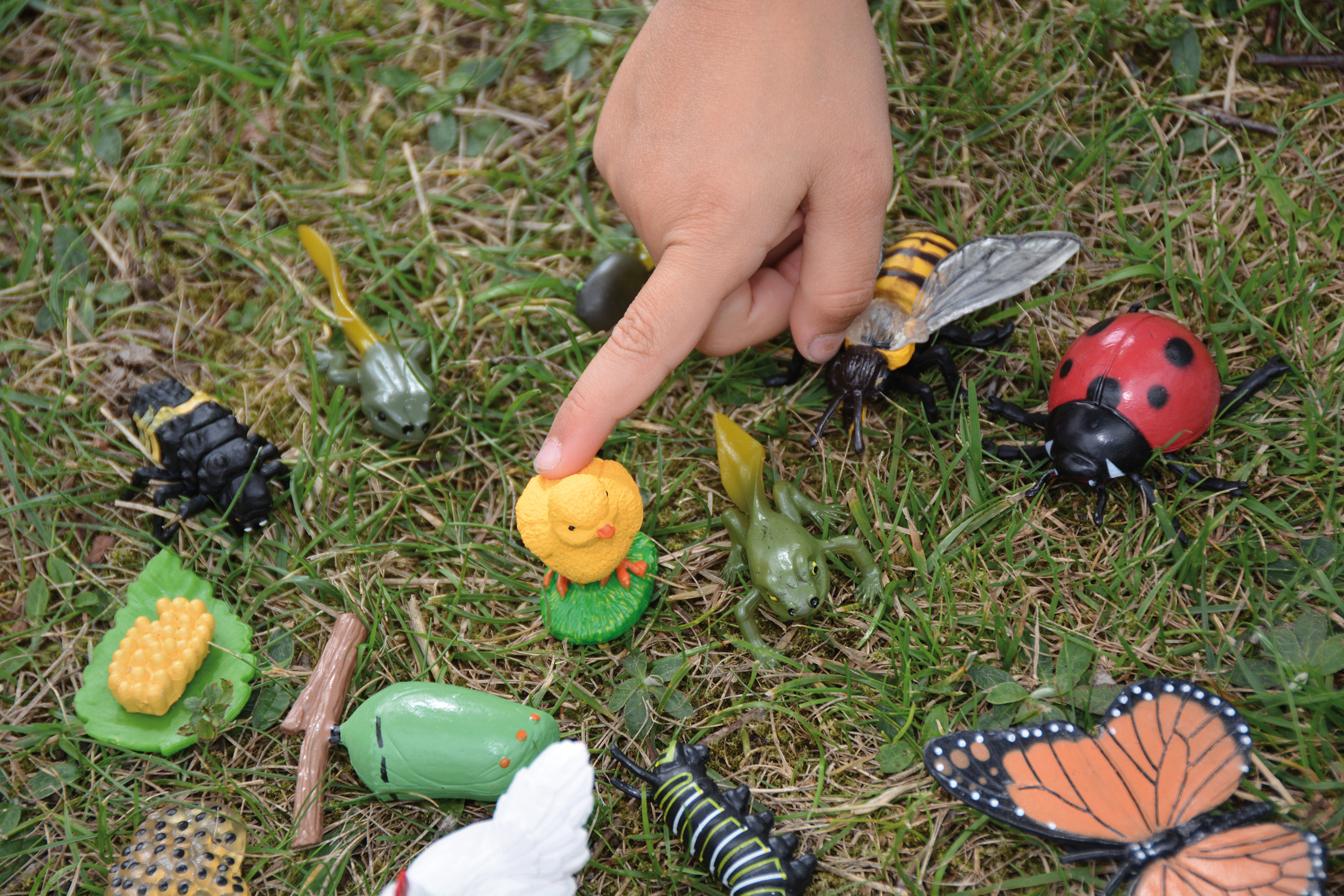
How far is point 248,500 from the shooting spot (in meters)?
2.70

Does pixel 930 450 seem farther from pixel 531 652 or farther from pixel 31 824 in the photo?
pixel 31 824

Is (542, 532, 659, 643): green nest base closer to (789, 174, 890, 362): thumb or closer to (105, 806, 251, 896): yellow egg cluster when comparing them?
(789, 174, 890, 362): thumb

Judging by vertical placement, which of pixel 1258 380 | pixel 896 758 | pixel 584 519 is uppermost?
pixel 584 519

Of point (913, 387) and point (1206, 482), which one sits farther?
point (913, 387)

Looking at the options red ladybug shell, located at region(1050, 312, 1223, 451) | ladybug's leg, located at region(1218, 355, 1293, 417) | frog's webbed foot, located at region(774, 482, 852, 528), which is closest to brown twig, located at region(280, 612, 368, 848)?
frog's webbed foot, located at region(774, 482, 852, 528)

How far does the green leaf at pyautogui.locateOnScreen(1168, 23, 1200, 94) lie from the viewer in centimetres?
299

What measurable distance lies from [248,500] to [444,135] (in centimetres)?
157

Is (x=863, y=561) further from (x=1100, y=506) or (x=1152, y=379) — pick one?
(x=1152, y=379)

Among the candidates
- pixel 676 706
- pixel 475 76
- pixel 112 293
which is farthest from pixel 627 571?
pixel 112 293

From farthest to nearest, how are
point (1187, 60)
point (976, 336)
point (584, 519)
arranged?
1. point (1187, 60)
2. point (976, 336)
3. point (584, 519)

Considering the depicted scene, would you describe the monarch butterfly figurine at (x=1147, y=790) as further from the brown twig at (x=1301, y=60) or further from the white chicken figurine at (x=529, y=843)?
the brown twig at (x=1301, y=60)

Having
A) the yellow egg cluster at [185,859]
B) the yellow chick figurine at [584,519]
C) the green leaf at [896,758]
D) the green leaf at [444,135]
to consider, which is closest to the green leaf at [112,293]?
the green leaf at [444,135]

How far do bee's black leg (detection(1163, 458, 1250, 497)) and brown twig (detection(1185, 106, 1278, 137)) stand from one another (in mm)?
1261

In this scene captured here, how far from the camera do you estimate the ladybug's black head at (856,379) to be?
255 cm
